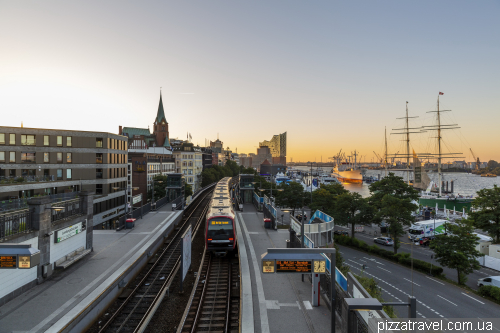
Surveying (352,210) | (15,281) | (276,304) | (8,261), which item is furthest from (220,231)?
(352,210)

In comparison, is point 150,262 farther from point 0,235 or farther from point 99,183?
point 99,183

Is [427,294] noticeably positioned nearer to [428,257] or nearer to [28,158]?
[428,257]

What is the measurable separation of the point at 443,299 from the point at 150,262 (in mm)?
24609

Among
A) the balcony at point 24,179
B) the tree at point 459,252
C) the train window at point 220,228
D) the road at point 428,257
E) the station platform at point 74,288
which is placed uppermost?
the balcony at point 24,179

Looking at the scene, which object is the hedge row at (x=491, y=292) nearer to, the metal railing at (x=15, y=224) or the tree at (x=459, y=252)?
the tree at (x=459, y=252)

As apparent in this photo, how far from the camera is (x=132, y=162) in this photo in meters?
76.9

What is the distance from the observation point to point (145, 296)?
16.5 m

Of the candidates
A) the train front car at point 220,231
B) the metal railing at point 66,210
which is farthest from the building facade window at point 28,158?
the train front car at point 220,231

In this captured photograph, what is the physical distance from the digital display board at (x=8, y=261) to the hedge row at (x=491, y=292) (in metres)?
32.9

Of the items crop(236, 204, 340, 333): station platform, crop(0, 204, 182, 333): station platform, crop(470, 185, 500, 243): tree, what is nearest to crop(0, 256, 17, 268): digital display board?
crop(0, 204, 182, 333): station platform

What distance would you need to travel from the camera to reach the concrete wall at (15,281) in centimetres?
1352

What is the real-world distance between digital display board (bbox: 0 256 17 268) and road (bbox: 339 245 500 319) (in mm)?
21794

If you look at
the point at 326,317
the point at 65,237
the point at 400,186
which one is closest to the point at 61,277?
the point at 65,237

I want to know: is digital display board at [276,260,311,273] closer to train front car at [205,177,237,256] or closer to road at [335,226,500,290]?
train front car at [205,177,237,256]
